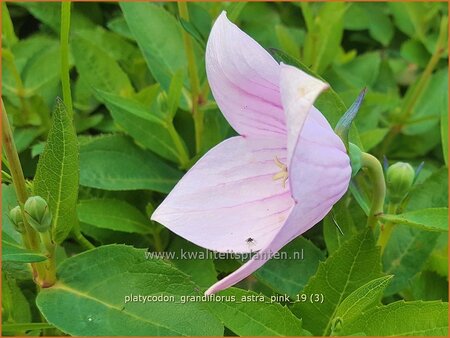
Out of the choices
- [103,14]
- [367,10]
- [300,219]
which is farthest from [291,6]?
[300,219]

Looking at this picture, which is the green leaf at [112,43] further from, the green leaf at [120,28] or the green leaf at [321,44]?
the green leaf at [321,44]

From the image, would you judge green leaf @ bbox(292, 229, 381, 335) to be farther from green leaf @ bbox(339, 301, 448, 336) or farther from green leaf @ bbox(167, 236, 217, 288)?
green leaf @ bbox(167, 236, 217, 288)

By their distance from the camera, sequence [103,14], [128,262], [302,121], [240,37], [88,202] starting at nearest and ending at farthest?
1. [302,121]
2. [240,37]
3. [128,262]
4. [88,202]
5. [103,14]

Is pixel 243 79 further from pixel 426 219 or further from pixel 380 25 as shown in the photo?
pixel 380 25

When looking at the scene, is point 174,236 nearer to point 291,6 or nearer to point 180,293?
point 180,293

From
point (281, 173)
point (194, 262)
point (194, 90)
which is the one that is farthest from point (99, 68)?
point (281, 173)

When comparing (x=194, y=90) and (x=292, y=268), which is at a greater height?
(x=194, y=90)

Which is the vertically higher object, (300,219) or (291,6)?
(291,6)
